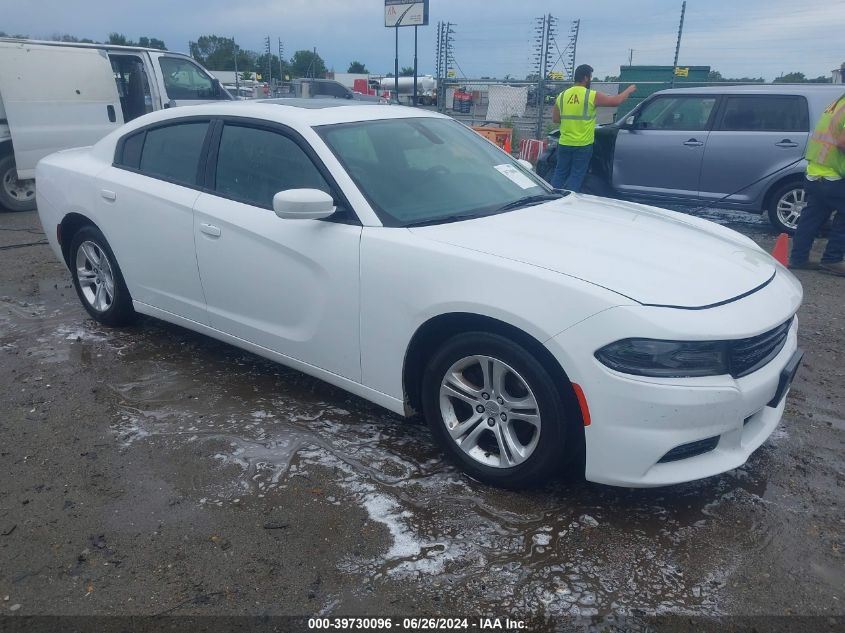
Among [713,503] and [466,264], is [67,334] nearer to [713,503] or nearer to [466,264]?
[466,264]

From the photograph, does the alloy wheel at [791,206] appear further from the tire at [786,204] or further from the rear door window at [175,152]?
the rear door window at [175,152]

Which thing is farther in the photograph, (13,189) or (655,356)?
(13,189)

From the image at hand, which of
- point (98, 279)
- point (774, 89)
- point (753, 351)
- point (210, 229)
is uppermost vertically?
point (774, 89)

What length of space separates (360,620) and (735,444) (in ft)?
5.42

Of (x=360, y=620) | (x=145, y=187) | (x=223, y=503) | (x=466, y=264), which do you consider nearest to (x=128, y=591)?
(x=223, y=503)

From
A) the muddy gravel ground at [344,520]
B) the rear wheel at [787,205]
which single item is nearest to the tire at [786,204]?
the rear wheel at [787,205]

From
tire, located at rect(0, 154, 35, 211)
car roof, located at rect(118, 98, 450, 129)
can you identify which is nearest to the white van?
tire, located at rect(0, 154, 35, 211)

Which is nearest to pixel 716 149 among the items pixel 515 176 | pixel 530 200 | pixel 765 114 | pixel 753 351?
pixel 765 114

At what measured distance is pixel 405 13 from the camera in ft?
47.2

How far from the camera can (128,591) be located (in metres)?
2.48

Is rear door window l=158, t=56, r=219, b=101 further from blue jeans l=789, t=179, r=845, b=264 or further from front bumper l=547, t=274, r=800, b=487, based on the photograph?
front bumper l=547, t=274, r=800, b=487

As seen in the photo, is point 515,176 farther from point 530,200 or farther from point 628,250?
point 628,250

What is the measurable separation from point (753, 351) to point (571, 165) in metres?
6.55

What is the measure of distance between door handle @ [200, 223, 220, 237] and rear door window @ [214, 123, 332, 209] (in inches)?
7.9
